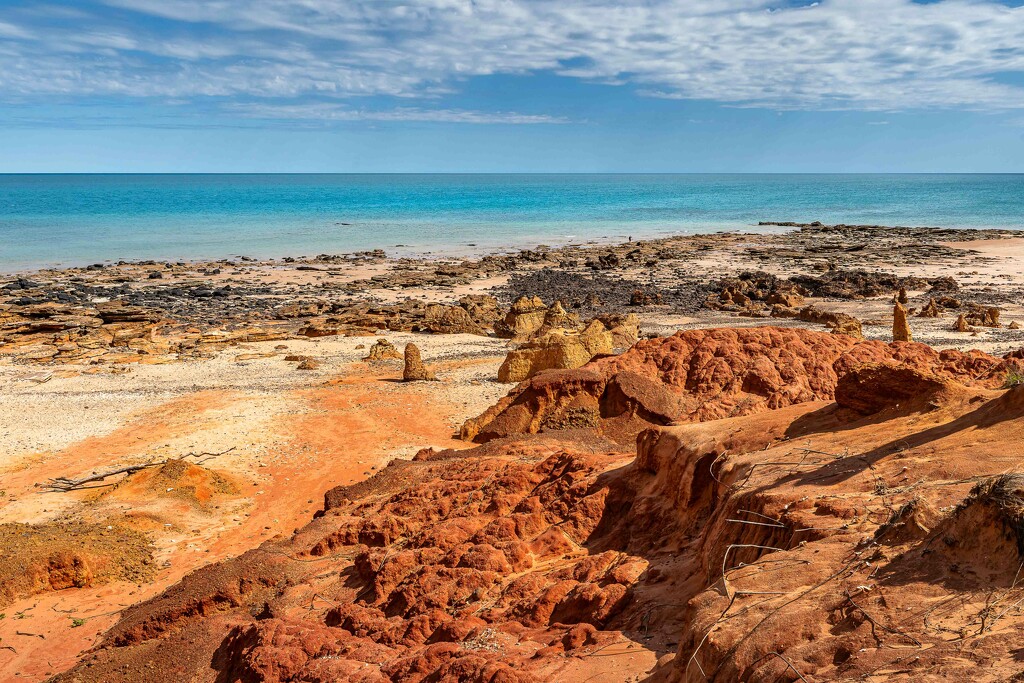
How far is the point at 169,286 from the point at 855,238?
166 feet

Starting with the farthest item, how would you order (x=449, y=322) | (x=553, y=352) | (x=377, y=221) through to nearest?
(x=377, y=221)
(x=449, y=322)
(x=553, y=352)

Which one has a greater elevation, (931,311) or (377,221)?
(377,221)

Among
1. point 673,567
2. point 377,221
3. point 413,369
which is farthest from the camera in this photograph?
point 377,221

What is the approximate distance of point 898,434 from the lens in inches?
263

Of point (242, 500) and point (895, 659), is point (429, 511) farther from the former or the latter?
point (895, 659)

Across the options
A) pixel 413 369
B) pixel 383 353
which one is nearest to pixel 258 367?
pixel 383 353

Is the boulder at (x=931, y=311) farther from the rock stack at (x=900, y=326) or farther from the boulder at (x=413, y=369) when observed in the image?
the boulder at (x=413, y=369)

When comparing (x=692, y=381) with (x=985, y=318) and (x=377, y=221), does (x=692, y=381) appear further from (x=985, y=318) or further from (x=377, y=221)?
(x=377, y=221)

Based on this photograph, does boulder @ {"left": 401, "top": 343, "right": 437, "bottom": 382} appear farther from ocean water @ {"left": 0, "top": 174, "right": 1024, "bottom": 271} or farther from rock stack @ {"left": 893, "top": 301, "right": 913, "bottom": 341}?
ocean water @ {"left": 0, "top": 174, "right": 1024, "bottom": 271}

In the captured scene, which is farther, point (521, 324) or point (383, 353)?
point (521, 324)

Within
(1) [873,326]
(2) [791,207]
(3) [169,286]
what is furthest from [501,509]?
(2) [791,207]

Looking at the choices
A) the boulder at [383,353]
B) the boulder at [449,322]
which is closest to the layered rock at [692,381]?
the boulder at [383,353]

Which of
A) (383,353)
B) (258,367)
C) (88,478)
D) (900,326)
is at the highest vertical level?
(900,326)

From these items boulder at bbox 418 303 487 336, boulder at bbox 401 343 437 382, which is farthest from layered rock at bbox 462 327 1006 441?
boulder at bbox 418 303 487 336
